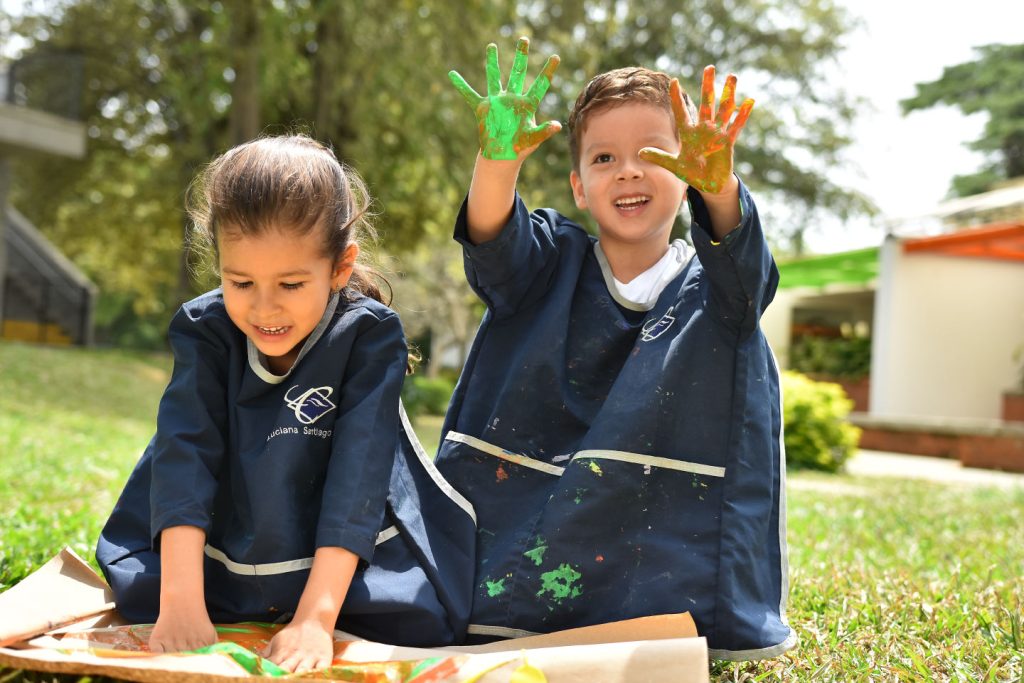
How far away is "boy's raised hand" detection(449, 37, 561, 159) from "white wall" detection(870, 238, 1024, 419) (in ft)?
38.1

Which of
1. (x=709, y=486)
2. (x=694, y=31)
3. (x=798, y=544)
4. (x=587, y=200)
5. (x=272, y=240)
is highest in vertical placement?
(x=694, y=31)

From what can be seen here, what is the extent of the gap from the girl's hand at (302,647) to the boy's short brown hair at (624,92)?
1293mm

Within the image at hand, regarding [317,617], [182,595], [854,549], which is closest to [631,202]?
[317,617]

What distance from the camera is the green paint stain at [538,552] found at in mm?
1938

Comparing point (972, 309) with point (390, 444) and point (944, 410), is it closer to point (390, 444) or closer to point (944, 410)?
point (944, 410)

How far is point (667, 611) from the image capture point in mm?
1858

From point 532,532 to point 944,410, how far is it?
12296mm

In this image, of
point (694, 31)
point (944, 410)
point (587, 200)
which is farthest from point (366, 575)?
point (694, 31)

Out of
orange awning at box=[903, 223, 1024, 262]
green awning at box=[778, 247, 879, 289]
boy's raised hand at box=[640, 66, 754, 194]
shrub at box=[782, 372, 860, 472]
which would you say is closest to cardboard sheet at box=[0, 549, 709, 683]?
boy's raised hand at box=[640, 66, 754, 194]

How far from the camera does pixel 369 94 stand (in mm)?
11023

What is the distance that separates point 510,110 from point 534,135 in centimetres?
7

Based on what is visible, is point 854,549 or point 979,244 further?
point 979,244

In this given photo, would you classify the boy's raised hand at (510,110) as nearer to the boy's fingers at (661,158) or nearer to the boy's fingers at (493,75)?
the boy's fingers at (493,75)

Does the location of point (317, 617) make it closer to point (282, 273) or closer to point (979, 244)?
point (282, 273)
